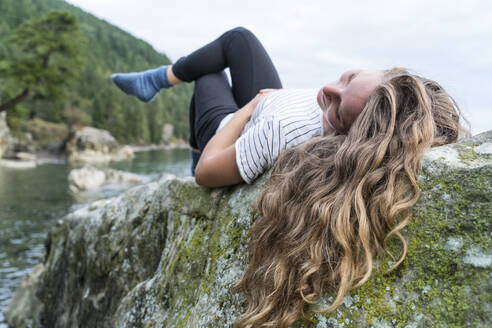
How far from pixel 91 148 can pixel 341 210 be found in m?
46.2

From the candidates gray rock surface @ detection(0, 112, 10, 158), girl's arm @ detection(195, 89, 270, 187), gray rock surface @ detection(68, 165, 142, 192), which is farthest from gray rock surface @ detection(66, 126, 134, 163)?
girl's arm @ detection(195, 89, 270, 187)

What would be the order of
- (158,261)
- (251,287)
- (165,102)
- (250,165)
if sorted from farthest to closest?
(165,102)
(158,261)
(250,165)
(251,287)

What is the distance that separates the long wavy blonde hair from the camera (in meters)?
1.40

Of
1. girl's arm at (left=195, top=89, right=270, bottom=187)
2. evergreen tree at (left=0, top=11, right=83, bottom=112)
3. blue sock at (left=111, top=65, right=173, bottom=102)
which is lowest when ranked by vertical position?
girl's arm at (left=195, top=89, right=270, bottom=187)

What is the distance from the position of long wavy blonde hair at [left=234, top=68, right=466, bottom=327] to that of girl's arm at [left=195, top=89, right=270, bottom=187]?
1.94 ft

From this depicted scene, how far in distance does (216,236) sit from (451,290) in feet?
4.66

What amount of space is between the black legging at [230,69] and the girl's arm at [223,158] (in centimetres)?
62

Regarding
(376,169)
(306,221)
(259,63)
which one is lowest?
(306,221)

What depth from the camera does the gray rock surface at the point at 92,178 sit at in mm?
21234

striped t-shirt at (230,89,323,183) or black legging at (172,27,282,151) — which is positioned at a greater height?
black legging at (172,27,282,151)

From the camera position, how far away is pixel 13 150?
36.1 metres

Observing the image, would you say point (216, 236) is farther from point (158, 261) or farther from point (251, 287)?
point (158, 261)

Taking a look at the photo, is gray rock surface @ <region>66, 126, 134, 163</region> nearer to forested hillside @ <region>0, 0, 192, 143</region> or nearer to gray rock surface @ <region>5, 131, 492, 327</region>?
forested hillside @ <region>0, 0, 192, 143</region>

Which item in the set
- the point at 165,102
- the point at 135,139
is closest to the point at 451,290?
the point at 135,139
